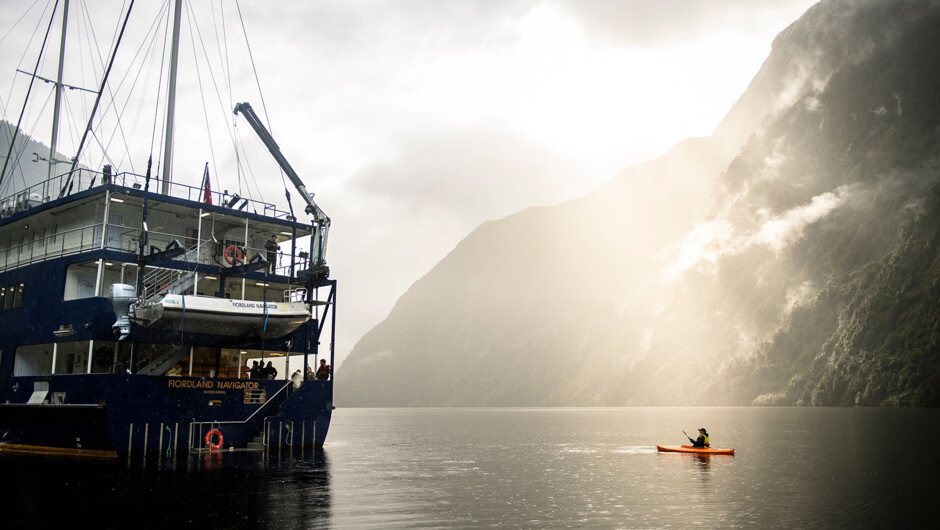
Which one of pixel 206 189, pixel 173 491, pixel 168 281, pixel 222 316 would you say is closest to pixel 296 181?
pixel 206 189

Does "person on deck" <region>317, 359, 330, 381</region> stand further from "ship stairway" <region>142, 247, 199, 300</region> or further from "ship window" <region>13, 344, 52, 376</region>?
"ship window" <region>13, 344, 52, 376</region>

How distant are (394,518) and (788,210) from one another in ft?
614

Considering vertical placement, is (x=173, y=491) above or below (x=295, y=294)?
below

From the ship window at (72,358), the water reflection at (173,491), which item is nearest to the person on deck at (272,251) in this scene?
the ship window at (72,358)

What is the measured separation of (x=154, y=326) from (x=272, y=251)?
7406mm

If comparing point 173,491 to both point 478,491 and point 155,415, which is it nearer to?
point 155,415

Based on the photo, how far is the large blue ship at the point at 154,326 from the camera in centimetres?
3325

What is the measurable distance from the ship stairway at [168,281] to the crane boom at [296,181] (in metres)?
7.27

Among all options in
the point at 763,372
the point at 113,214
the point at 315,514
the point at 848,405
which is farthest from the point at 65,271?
the point at 763,372

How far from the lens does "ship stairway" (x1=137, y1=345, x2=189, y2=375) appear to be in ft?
118

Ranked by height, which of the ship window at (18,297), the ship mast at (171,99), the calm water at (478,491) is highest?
the ship mast at (171,99)

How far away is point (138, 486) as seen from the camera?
25453 millimetres

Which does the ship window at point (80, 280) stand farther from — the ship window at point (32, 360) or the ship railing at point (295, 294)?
the ship railing at point (295, 294)

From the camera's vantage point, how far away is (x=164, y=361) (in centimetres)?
3641
